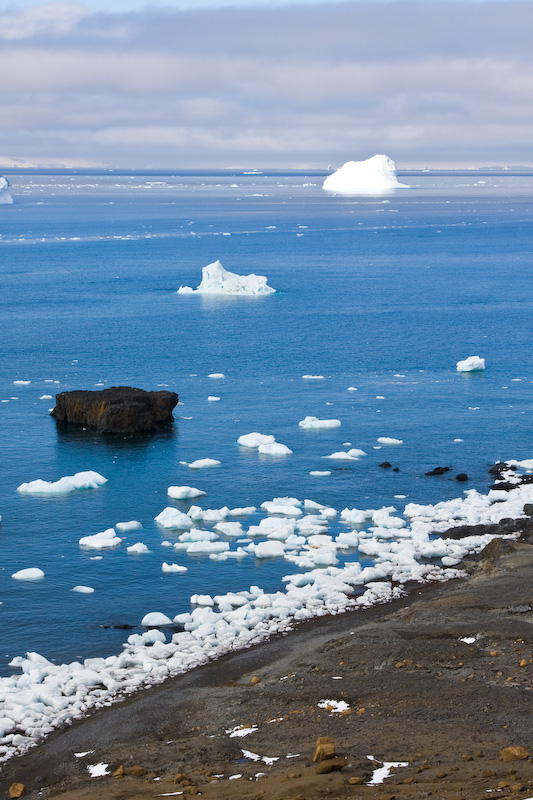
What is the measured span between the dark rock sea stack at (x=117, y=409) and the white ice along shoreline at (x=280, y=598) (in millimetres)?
16752

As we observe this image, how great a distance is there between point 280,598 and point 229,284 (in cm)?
8433

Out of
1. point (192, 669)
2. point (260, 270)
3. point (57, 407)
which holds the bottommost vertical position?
point (192, 669)

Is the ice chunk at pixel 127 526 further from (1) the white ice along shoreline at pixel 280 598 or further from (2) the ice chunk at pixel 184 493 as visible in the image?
(2) the ice chunk at pixel 184 493

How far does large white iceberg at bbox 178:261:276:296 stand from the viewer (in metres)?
116

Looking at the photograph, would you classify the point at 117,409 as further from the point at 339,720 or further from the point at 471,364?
the point at 339,720

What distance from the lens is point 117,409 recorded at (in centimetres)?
5981

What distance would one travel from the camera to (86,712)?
89.3ft

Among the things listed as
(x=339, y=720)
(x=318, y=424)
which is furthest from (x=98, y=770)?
(x=318, y=424)

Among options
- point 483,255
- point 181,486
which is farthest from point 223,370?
point 483,255

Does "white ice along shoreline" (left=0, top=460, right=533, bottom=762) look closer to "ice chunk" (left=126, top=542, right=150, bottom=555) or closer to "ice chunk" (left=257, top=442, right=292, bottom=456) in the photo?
"ice chunk" (left=126, top=542, right=150, bottom=555)

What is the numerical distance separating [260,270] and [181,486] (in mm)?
95707

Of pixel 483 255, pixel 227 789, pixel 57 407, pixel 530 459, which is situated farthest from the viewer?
pixel 483 255

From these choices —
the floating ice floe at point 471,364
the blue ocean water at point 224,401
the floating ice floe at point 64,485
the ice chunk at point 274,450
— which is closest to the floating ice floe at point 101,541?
the blue ocean water at point 224,401

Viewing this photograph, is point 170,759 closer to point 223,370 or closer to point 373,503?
point 373,503
